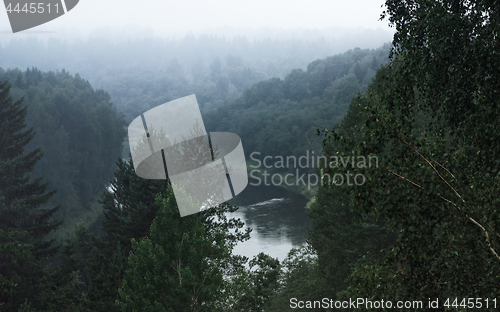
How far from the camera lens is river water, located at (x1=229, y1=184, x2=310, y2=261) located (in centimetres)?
3597

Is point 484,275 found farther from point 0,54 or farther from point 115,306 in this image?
point 0,54

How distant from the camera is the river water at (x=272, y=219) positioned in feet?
118

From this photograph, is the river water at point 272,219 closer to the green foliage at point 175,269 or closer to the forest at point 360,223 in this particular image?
the forest at point 360,223

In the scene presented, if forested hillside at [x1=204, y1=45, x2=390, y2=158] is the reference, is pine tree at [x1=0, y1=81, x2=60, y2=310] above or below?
above

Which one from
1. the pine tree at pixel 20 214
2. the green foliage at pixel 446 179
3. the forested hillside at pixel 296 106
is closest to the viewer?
the green foliage at pixel 446 179

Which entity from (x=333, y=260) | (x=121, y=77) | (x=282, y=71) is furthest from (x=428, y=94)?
(x=282, y=71)

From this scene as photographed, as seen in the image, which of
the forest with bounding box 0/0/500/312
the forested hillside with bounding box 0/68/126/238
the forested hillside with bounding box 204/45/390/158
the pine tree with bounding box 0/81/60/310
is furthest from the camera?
the forested hillside with bounding box 204/45/390/158

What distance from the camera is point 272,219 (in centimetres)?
4431

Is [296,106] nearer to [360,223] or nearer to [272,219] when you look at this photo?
[272,219]

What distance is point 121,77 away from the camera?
16738 cm

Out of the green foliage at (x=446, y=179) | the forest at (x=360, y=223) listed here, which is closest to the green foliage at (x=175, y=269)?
the forest at (x=360, y=223)

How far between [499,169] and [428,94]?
4.25ft

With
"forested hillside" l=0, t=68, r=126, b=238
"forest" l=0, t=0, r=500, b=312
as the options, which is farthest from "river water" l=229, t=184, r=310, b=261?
"forested hillside" l=0, t=68, r=126, b=238
